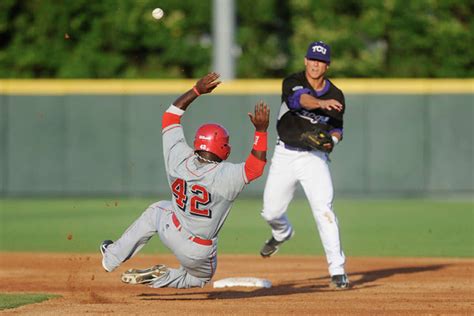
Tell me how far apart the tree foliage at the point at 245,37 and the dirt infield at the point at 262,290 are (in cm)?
1430

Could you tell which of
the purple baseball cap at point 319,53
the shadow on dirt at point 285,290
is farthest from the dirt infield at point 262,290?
the purple baseball cap at point 319,53

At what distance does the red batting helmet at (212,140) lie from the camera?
25.7 ft

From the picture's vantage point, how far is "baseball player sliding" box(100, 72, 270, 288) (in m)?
7.82

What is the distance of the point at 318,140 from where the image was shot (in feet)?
30.7

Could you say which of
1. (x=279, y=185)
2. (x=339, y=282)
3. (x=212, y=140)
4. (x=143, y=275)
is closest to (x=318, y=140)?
(x=279, y=185)

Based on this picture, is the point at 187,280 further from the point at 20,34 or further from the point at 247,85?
the point at 20,34

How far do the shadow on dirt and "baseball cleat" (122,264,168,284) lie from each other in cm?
52

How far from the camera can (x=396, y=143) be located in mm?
21344

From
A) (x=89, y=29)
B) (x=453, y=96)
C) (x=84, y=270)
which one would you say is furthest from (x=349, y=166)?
(x=84, y=270)

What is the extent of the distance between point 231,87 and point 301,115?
39.0 feet

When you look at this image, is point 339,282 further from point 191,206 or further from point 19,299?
point 19,299

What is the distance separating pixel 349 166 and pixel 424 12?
20.8 ft

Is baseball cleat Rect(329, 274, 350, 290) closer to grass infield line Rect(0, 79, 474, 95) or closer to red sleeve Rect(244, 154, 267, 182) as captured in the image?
red sleeve Rect(244, 154, 267, 182)

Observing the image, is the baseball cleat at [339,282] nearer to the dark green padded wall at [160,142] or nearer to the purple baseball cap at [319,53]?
the purple baseball cap at [319,53]
